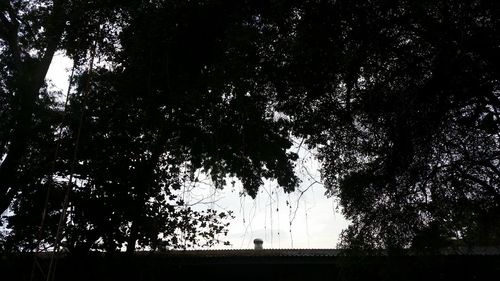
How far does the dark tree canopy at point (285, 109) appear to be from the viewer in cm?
499

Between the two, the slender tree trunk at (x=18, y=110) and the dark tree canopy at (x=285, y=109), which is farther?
the slender tree trunk at (x=18, y=110)

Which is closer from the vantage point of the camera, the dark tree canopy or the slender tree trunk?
the dark tree canopy

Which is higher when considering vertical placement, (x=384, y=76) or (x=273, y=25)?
(x=273, y=25)

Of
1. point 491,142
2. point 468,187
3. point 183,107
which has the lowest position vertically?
point 468,187

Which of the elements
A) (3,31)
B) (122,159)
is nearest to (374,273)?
(122,159)

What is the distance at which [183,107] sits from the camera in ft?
19.7

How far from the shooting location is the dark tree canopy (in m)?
4.99

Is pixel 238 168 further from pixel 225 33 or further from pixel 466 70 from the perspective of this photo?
pixel 466 70

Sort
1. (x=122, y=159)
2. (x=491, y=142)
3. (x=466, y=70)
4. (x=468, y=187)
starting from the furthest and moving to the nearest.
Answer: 1. (x=122, y=159)
2. (x=468, y=187)
3. (x=491, y=142)
4. (x=466, y=70)

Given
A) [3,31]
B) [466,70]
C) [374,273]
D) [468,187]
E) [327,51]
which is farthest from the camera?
[3,31]

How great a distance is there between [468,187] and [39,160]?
8851 mm

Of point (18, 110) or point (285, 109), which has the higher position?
point (18, 110)

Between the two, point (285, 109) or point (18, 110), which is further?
point (18, 110)

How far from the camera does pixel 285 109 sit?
245 inches
